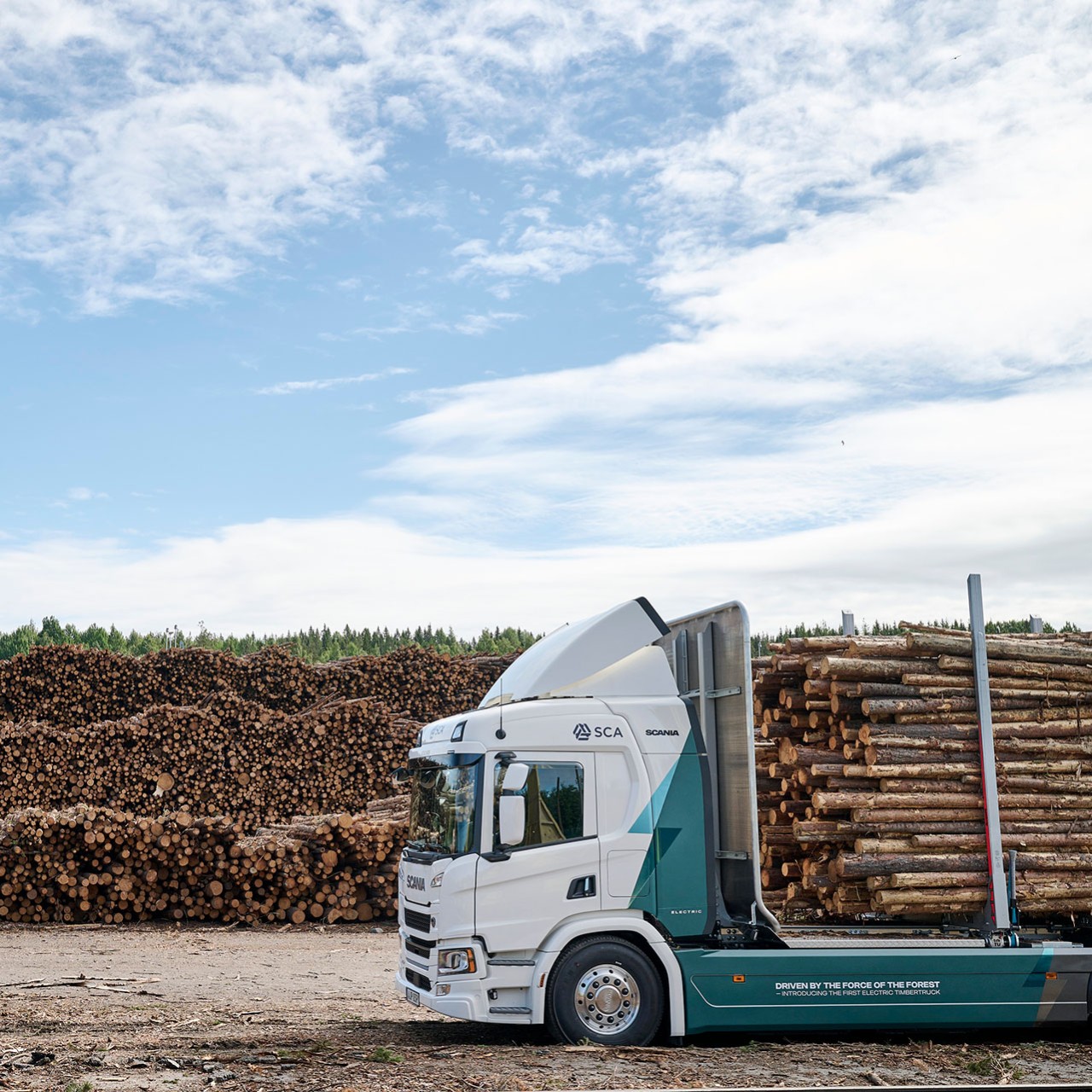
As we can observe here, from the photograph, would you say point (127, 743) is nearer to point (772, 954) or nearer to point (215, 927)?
point (215, 927)

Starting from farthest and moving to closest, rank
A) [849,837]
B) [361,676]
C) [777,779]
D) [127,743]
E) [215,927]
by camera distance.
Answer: [361,676]
[127,743]
[215,927]
[777,779]
[849,837]

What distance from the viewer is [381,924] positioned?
18344mm

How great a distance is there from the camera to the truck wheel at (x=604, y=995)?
9.40 m

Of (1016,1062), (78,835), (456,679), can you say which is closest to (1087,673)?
(1016,1062)

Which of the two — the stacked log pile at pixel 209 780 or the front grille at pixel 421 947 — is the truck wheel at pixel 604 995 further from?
the stacked log pile at pixel 209 780

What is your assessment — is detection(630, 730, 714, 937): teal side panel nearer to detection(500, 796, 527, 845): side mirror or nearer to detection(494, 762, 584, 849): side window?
detection(494, 762, 584, 849): side window

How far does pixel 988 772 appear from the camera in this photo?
10.8m

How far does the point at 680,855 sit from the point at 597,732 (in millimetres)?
1173

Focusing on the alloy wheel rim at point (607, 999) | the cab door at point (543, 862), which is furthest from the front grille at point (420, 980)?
the alloy wheel rim at point (607, 999)

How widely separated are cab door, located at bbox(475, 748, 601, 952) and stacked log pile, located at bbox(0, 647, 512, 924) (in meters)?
9.20

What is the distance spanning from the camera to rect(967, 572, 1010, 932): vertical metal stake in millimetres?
10555

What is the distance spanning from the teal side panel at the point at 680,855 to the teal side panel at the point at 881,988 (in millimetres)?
314

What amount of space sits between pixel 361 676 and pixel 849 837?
15.9 m

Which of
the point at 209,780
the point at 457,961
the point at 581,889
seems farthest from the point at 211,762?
the point at 581,889
